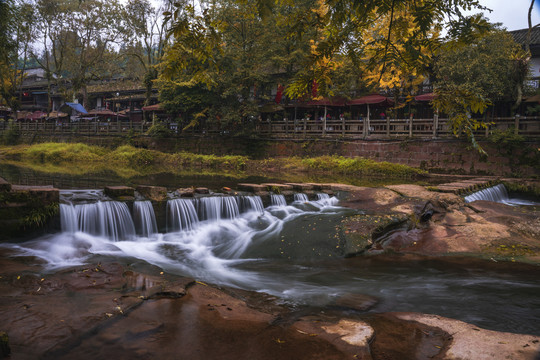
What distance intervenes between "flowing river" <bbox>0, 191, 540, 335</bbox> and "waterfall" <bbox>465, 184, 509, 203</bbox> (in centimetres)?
502

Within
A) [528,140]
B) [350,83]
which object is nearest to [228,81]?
[350,83]

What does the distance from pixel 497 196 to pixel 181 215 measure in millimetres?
11335

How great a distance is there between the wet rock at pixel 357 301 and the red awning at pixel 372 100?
21.9 metres

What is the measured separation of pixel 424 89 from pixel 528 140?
1035 centimetres

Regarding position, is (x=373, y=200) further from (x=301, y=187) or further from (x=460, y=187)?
(x=460, y=187)

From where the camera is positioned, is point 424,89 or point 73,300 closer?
point 73,300

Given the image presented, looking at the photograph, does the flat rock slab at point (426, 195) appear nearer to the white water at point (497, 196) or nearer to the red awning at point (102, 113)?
the white water at point (497, 196)

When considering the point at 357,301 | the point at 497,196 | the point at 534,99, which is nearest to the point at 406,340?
the point at 357,301

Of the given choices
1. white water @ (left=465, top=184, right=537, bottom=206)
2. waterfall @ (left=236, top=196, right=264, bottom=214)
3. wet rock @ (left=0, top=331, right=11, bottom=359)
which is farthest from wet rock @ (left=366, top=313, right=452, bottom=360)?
white water @ (left=465, top=184, right=537, bottom=206)

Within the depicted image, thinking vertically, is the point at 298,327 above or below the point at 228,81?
below

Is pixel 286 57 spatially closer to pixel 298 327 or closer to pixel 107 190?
pixel 107 190

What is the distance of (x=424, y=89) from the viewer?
27344mm

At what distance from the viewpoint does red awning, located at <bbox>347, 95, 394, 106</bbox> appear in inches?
981

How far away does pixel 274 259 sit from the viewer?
22.7 ft
